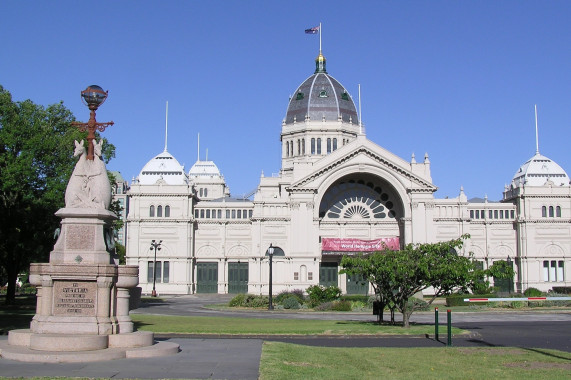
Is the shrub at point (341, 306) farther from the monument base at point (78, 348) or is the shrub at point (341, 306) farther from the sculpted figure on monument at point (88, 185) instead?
the sculpted figure on monument at point (88, 185)

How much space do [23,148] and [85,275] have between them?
108 feet

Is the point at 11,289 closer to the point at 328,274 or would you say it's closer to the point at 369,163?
the point at 328,274

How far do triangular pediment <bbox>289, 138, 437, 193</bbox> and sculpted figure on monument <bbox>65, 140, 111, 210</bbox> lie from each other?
55.3 m

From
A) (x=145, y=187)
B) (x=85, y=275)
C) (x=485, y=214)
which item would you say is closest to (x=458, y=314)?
(x=85, y=275)

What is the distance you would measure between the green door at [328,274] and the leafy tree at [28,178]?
3355 centimetres

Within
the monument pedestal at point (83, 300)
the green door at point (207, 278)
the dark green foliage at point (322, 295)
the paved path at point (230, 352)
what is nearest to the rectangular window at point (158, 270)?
the green door at point (207, 278)

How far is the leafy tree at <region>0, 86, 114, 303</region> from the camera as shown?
47.4 metres

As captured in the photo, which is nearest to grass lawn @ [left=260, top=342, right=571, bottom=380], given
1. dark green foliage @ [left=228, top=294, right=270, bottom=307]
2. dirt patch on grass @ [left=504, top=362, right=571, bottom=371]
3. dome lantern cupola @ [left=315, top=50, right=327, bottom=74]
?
dirt patch on grass @ [left=504, top=362, right=571, bottom=371]

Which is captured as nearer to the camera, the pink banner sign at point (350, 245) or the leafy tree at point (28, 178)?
the leafy tree at point (28, 178)

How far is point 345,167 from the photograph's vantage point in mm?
76188

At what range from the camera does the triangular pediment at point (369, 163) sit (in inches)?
2975

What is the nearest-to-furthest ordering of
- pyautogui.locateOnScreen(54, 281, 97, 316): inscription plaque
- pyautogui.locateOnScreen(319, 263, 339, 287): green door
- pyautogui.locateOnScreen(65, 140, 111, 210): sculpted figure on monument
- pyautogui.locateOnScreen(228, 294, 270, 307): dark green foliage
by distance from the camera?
pyautogui.locateOnScreen(54, 281, 97, 316): inscription plaque < pyautogui.locateOnScreen(65, 140, 111, 210): sculpted figure on monument < pyautogui.locateOnScreen(228, 294, 270, 307): dark green foliage < pyautogui.locateOnScreen(319, 263, 339, 287): green door

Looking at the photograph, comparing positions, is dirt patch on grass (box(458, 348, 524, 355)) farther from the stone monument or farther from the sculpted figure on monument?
the sculpted figure on monument

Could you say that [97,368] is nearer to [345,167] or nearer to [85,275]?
[85,275]
